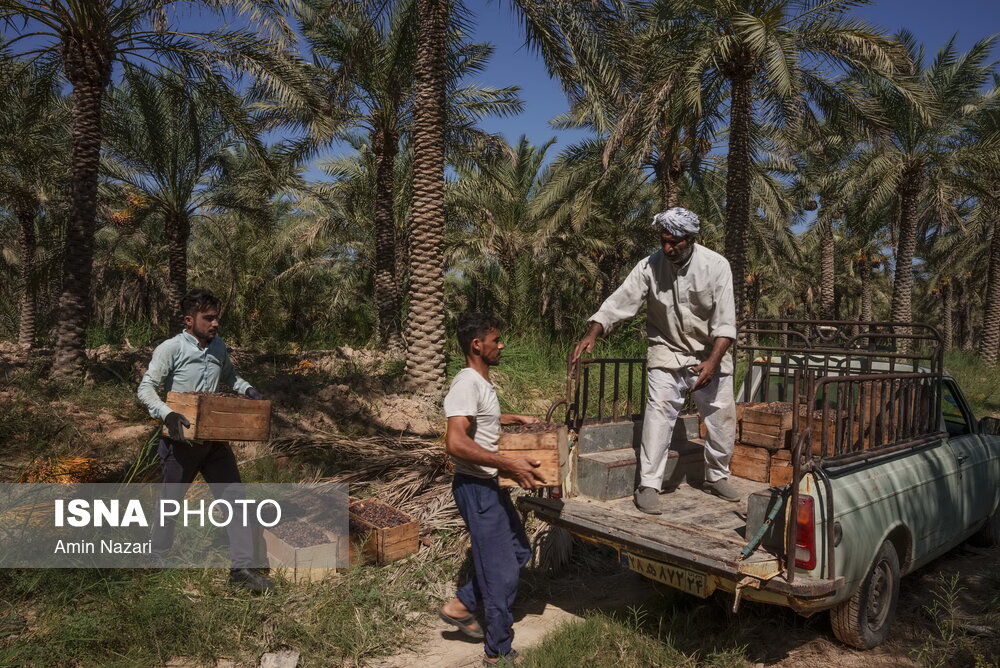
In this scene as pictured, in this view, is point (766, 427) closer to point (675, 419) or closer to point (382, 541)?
point (675, 419)

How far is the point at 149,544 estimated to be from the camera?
16.1 feet

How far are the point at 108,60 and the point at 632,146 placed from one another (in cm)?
921

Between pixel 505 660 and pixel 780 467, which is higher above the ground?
pixel 780 467

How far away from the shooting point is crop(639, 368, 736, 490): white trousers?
4391 millimetres

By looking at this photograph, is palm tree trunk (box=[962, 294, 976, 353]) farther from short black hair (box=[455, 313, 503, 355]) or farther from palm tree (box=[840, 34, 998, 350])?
short black hair (box=[455, 313, 503, 355])

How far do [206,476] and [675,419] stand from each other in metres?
3.24

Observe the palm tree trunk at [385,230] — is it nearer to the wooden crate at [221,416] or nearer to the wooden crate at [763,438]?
the wooden crate at [221,416]

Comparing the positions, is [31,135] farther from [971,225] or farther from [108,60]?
[971,225]

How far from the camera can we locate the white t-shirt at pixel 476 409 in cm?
362

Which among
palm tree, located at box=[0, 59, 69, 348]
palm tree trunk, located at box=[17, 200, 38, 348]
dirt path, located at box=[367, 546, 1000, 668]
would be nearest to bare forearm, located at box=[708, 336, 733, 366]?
dirt path, located at box=[367, 546, 1000, 668]

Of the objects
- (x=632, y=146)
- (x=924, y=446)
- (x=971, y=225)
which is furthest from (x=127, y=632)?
(x=971, y=225)

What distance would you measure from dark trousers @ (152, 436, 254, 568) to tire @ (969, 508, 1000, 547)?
5.85m

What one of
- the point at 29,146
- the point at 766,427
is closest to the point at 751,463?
the point at 766,427

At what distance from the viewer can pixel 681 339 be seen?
4.59 m
